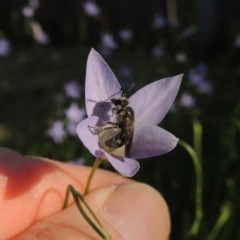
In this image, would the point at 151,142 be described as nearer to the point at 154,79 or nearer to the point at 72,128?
the point at 72,128

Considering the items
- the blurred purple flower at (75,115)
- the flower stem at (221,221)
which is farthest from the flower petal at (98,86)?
the blurred purple flower at (75,115)

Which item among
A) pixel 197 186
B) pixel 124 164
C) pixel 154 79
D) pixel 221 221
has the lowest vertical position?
pixel 154 79

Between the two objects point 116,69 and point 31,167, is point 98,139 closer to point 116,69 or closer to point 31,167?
point 31,167

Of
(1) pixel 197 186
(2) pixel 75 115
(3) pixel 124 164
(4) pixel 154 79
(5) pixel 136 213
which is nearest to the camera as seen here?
(3) pixel 124 164

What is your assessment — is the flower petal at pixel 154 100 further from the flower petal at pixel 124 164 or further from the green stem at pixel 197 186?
the green stem at pixel 197 186

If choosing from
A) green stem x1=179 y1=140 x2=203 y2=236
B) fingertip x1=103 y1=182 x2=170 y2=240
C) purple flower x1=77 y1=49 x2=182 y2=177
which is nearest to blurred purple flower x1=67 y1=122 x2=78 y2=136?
green stem x1=179 y1=140 x2=203 y2=236

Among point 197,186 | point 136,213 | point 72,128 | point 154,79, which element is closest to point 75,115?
point 72,128
